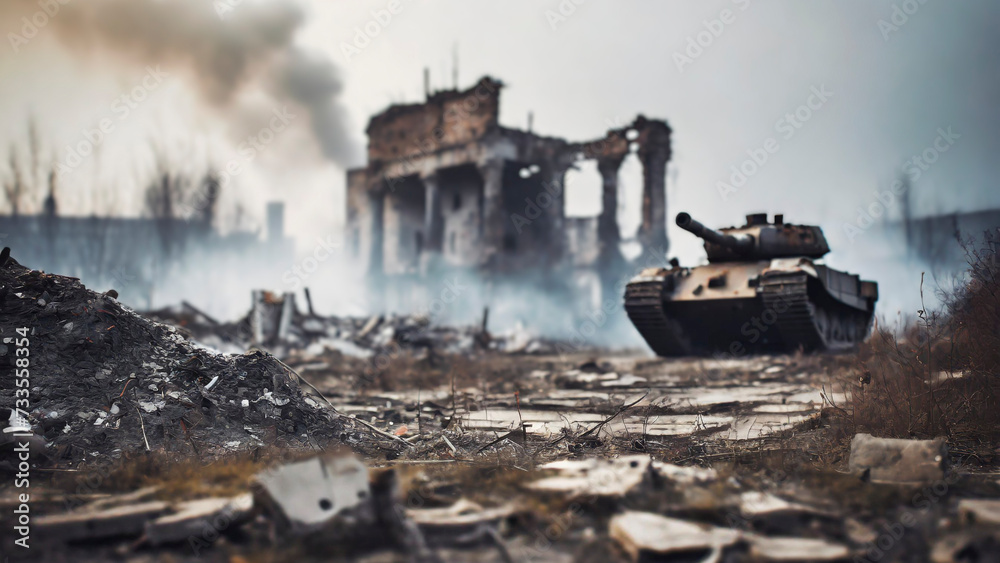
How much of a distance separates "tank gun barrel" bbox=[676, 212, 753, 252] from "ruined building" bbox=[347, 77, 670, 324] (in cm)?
1633

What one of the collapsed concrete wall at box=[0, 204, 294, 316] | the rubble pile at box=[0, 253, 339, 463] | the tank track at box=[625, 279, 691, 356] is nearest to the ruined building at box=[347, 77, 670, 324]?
the collapsed concrete wall at box=[0, 204, 294, 316]

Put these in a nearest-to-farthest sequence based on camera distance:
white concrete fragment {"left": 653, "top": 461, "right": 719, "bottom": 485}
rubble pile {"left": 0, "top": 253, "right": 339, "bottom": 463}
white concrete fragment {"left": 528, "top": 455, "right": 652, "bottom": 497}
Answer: white concrete fragment {"left": 528, "top": 455, "right": 652, "bottom": 497} → white concrete fragment {"left": 653, "top": 461, "right": 719, "bottom": 485} → rubble pile {"left": 0, "top": 253, "right": 339, "bottom": 463}

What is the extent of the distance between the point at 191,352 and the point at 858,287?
11.3 m

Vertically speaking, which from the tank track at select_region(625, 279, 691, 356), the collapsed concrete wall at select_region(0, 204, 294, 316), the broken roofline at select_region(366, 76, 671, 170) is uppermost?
the broken roofline at select_region(366, 76, 671, 170)

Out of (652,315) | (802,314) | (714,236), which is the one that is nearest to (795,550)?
(802,314)

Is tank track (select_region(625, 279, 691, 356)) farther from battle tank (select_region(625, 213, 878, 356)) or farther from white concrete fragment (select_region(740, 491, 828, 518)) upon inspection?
white concrete fragment (select_region(740, 491, 828, 518))

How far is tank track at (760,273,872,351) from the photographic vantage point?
33.2 ft

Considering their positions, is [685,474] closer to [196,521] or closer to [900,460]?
[900,460]

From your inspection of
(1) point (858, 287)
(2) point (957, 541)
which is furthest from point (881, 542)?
(1) point (858, 287)

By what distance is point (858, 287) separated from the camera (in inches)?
500

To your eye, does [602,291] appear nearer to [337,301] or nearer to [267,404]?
[337,301]

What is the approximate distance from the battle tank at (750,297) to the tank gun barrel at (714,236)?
17mm

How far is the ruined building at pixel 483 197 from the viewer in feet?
92.8

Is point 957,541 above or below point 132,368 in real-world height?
below
